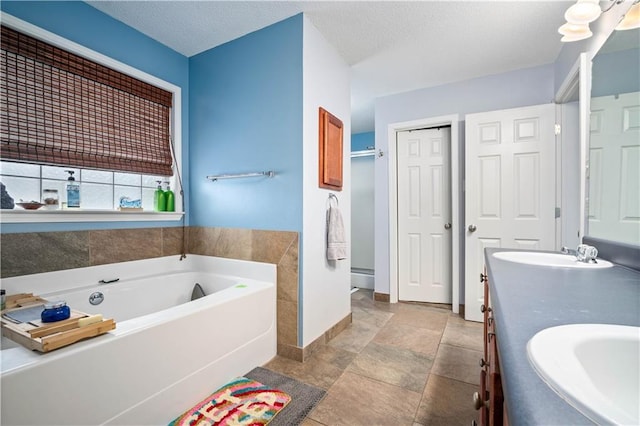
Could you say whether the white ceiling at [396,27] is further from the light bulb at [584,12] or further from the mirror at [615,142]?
the mirror at [615,142]

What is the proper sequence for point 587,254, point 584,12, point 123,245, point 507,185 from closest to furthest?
point 587,254 < point 584,12 < point 123,245 < point 507,185

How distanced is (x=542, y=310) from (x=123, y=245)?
2475 millimetres

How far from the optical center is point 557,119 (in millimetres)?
2449

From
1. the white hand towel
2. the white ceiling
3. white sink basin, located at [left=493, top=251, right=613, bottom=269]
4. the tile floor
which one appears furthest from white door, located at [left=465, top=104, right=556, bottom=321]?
the white hand towel

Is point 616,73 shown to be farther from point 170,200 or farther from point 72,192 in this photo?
point 72,192


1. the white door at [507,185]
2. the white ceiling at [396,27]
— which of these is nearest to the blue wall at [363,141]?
the white ceiling at [396,27]

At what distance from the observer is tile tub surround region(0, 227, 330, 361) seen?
1.67 meters

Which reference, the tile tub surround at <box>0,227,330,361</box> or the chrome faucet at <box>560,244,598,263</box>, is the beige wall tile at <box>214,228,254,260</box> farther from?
the chrome faucet at <box>560,244,598,263</box>

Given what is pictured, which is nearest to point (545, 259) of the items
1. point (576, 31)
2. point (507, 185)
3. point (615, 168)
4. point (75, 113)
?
point (615, 168)

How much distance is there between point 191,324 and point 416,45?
263 cm

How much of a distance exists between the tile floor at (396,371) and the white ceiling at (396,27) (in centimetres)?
242

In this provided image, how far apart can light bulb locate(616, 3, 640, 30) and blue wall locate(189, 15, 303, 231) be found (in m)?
1.64

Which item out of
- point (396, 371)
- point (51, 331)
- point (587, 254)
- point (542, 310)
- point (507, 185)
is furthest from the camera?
point (507, 185)

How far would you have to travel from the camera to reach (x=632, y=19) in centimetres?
118
